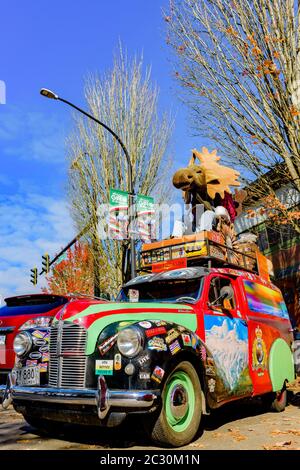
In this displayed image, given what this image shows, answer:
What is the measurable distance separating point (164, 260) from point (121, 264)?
10.4 m

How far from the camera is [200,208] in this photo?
9.30 meters

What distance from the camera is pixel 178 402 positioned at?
4.48 m

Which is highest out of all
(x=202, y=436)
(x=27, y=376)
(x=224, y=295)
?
(x=224, y=295)

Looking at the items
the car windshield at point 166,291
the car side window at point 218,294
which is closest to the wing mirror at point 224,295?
the car side window at point 218,294

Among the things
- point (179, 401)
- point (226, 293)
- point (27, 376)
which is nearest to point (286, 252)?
point (226, 293)

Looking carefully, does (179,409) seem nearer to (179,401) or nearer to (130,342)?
(179,401)

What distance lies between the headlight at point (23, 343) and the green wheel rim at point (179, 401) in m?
1.82

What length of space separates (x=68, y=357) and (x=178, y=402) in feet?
4.04

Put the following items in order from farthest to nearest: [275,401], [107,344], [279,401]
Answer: [279,401] < [275,401] < [107,344]

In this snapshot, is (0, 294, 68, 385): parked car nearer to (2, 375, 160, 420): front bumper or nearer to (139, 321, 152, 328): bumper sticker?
(2, 375, 160, 420): front bumper

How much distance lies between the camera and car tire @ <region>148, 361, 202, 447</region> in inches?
166

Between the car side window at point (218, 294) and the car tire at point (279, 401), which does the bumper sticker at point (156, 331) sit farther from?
the car tire at point (279, 401)

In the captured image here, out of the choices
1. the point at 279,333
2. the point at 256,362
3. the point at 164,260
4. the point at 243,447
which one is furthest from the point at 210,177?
the point at 243,447

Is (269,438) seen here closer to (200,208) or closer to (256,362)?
(256,362)
